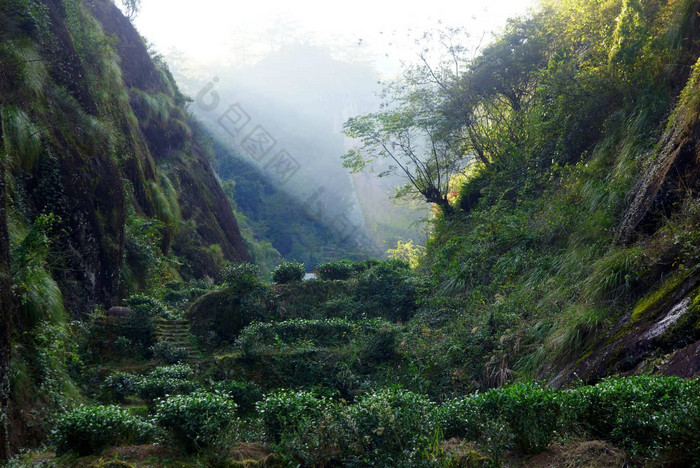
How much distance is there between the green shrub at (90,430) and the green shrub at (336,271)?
433 inches

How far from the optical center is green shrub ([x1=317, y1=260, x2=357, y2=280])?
15.3m

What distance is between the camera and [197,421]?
13.2 feet

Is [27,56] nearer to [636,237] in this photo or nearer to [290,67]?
[636,237]

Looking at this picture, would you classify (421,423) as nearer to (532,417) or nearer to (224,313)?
(532,417)

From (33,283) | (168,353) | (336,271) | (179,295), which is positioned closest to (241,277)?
(179,295)

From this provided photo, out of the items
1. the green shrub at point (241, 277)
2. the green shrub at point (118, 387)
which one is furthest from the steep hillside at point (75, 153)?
the green shrub at point (241, 277)

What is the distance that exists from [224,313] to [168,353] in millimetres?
2399

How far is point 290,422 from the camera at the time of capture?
4324 millimetres

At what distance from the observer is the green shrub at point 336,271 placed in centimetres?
1533

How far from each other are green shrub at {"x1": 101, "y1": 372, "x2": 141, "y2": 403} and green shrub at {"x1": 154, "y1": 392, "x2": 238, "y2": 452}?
380cm

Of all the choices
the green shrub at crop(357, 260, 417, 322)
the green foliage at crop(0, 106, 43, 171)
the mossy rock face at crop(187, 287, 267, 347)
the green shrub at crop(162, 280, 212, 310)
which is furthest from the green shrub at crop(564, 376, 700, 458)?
the green shrub at crop(162, 280, 212, 310)

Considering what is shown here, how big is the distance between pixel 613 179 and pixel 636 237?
1.80m

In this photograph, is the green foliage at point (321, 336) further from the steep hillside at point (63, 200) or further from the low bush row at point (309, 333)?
the steep hillside at point (63, 200)

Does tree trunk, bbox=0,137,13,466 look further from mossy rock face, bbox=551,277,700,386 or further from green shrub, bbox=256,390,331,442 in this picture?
mossy rock face, bbox=551,277,700,386
